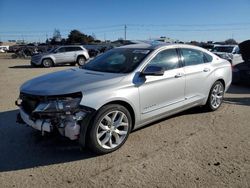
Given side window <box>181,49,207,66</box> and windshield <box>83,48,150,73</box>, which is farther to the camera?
side window <box>181,49,207,66</box>

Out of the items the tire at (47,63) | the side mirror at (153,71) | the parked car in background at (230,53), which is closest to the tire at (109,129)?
the side mirror at (153,71)

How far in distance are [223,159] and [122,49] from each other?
2811mm

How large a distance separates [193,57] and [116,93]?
239 centimetres

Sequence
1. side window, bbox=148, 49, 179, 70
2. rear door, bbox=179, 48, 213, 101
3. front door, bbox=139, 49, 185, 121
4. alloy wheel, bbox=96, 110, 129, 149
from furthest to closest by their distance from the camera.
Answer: rear door, bbox=179, 48, 213, 101, side window, bbox=148, 49, 179, 70, front door, bbox=139, 49, 185, 121, alloy wheel, bbox=96, 110, 129, 149

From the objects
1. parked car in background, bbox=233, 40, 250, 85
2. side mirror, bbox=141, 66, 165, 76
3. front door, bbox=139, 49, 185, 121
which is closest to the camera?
side mirror, bbox=141, 66, 165, 76

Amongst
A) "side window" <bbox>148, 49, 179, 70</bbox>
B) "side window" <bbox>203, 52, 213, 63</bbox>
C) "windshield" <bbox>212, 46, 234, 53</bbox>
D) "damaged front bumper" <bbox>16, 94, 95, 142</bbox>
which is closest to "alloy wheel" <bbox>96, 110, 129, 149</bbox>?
"damaged front bumper" <bbox>16, 94, 95, 142</bbox>

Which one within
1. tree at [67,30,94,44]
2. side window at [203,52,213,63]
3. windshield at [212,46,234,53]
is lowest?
side window at [203,52,213,63]

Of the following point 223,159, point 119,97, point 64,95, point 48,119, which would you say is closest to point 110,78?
point 119,97

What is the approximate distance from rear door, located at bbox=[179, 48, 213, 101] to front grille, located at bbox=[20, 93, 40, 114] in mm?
2838

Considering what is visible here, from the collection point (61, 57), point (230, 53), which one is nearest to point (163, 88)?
point (230, 53)

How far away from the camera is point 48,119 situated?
13.4 ft

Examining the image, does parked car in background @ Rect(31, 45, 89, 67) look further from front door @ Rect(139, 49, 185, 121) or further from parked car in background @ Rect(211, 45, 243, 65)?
front door @ Rect(139, 49, 185, 121)

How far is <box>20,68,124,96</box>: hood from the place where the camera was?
4.14 m

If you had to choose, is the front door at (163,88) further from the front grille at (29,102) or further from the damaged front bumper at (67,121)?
the front grille at (29,102)
